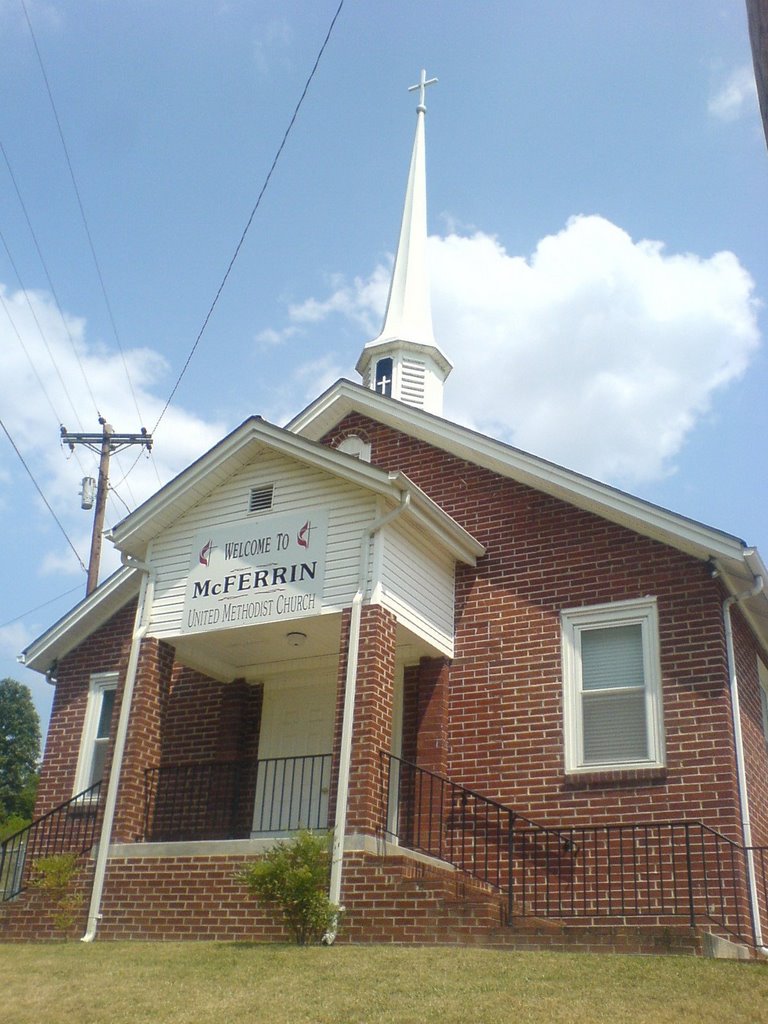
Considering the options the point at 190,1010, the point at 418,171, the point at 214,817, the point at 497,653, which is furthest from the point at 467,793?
the point at 418,171

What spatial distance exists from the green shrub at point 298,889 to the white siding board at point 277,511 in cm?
306

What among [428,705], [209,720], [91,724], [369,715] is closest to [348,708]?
[369,715]

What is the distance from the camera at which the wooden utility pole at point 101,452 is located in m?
24.8

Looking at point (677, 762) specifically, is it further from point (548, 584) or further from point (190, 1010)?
point (190, 1010)

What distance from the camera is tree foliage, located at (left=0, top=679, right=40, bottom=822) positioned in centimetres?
4894

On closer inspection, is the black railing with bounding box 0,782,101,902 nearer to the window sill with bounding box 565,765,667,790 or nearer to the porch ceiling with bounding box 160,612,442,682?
the porch ceiling with bounding box 160,612,442,682

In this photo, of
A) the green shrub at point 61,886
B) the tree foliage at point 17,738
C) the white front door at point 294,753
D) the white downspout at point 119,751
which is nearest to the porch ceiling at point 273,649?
the white front door at point 294,753

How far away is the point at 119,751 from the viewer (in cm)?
1394

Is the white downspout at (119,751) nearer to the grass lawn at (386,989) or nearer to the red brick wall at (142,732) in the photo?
the red brick wall at (142,732)

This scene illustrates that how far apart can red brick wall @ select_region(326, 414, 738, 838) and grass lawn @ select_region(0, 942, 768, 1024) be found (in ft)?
10.2

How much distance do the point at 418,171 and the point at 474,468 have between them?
10.7 metres

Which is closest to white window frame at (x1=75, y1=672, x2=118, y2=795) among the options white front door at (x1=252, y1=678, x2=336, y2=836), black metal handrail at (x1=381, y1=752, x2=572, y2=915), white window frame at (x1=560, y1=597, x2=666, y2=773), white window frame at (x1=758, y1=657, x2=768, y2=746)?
white front door at (x1=252, y1=678, x2=336, y2=836)

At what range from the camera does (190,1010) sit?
8484 mm

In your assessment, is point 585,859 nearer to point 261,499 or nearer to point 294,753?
point 294,753
